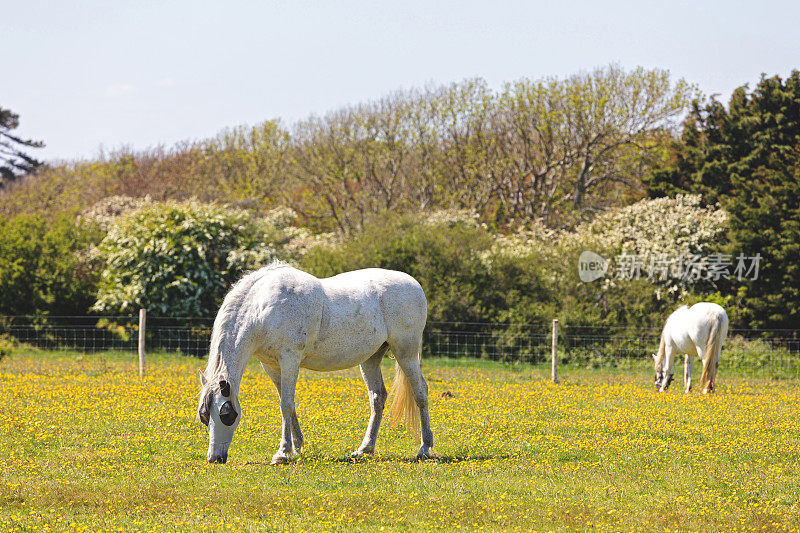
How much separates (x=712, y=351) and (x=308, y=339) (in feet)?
38.0

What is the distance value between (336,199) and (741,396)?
945 inches

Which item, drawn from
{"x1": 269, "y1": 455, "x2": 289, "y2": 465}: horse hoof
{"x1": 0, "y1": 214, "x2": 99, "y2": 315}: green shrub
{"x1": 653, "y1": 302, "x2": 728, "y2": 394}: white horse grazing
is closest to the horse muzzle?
{"x1": 269, "y1": 455, "x2": 289, "y2": 465}: horse hoof

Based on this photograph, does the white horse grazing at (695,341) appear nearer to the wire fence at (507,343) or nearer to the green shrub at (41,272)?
the wire fence at (507,343)

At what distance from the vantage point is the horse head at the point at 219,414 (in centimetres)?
873

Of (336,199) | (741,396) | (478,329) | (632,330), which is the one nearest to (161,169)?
(336,199)

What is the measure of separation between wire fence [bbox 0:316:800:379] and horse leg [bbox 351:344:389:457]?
468 inches

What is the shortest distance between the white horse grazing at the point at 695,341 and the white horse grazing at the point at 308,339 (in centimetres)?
980

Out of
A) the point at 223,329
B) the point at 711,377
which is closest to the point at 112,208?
the point at 711,377

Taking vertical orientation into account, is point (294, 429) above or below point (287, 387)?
below

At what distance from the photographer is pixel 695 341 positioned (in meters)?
18.9

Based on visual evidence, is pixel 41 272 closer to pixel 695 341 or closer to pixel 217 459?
pixel 695 341

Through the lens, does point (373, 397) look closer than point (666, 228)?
Yes

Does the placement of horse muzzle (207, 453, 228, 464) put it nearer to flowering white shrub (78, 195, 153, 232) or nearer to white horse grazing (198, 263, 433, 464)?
white horse grazing (198, 263, 433, 464)

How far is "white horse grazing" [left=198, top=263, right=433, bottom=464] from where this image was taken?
891 centimetres
